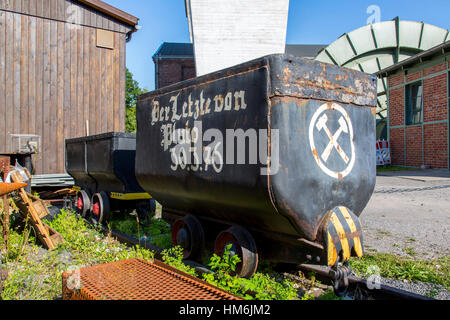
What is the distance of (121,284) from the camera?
323cm

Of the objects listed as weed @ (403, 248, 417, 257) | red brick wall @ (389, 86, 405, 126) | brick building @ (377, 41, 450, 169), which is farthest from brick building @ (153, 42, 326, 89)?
weed @ (403, 248, 417, 257)

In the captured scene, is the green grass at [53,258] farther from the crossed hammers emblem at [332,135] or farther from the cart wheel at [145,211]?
the crossed hammers emblem at [332,135]

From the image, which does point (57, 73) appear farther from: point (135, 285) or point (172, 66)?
point (172, 66)

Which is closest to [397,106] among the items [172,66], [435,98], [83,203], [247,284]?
[435,98]

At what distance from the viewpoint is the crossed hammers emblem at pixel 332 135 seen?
3.67 metres

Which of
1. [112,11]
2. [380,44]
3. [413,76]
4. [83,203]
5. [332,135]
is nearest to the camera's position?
[332,135]

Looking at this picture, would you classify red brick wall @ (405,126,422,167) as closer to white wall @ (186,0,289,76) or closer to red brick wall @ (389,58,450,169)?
red brick wall @ (389,58,450,169)

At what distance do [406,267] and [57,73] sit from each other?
33.2 feet

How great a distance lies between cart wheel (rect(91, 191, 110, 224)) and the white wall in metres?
14.1

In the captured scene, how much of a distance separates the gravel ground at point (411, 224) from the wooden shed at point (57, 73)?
26.7 feet

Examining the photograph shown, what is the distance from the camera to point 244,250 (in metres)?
3.92

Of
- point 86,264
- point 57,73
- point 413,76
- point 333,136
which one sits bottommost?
point 86,264

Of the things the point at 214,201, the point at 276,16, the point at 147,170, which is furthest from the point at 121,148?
the point at 276,16

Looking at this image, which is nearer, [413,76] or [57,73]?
[57,73]
